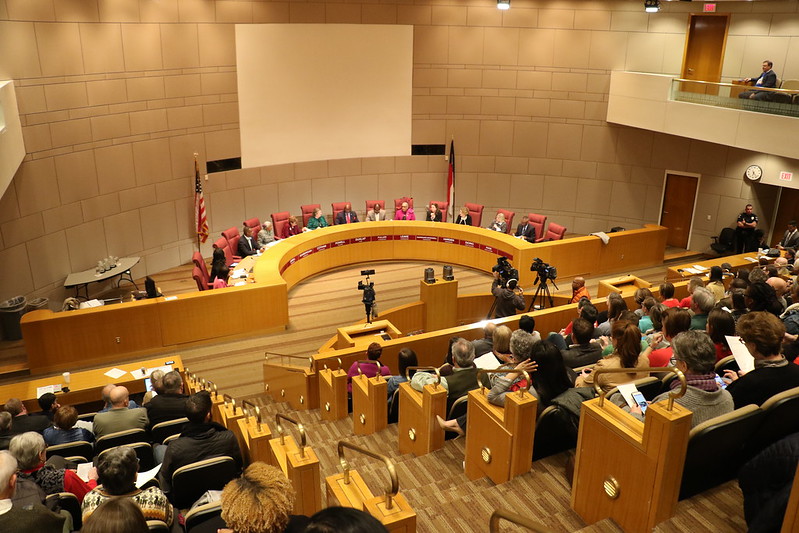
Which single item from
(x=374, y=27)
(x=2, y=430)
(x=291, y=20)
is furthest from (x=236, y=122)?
(x=2, y=430)

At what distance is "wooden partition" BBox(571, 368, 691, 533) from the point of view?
284 cm

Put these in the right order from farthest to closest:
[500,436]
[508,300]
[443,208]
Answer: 1. [443,208]
2. [508,300]
3. [500,436]

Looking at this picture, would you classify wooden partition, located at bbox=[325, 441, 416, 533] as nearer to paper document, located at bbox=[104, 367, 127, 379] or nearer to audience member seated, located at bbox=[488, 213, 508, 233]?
paper document, located at bbox=[104, 367, 127, 379]

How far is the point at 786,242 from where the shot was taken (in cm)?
1067

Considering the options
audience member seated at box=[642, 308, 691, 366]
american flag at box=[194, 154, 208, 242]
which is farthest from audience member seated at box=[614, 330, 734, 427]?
american flag at box=[194, 154, 208, 242]

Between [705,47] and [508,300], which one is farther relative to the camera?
[705,47]

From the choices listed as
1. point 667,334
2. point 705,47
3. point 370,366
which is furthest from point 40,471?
point 705,47

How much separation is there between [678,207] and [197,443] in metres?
12.1

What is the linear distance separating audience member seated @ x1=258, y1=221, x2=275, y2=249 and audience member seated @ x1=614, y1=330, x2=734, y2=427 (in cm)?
926

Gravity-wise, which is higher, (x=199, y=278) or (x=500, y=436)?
(x=500, y=436)

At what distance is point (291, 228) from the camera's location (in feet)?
40.5

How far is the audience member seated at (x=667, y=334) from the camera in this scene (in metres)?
4.24

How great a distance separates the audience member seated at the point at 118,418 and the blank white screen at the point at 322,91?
27.3ft

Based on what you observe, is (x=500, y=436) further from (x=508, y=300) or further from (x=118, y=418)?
(x=508, y=300)
